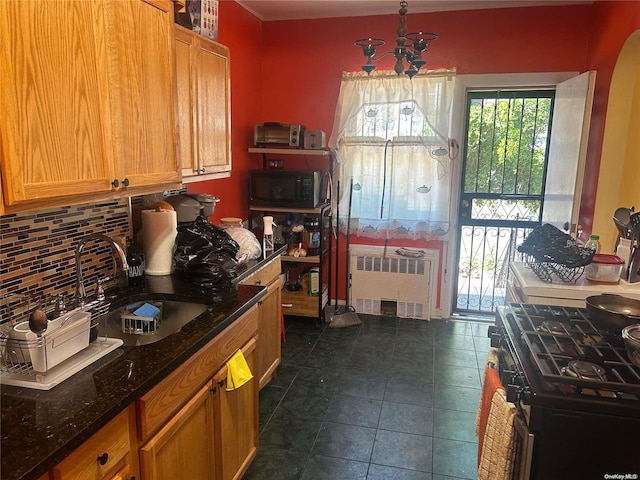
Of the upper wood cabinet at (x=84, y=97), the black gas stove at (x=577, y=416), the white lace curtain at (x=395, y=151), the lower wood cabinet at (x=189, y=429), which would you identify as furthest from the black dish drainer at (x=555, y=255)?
the upper wood cabinet at (x=84, y=97)

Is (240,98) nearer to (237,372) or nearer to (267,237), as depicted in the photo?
(267,237)

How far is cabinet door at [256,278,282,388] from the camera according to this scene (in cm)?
276

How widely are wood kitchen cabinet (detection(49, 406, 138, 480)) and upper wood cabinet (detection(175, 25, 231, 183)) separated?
1.28 m

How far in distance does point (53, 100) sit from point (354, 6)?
2996 millimetres

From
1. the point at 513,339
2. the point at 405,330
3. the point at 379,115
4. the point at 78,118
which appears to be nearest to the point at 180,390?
the point at 78,118

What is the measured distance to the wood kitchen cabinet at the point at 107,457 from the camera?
106cm

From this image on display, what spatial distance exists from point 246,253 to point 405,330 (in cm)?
187

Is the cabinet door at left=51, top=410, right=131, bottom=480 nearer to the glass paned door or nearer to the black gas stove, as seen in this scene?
the black gas stove

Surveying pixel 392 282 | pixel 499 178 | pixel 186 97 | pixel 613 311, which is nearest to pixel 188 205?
pixel 186 97

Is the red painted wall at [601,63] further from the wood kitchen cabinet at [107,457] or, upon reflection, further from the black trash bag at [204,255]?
the wood kitchen cabinet at [107,457]

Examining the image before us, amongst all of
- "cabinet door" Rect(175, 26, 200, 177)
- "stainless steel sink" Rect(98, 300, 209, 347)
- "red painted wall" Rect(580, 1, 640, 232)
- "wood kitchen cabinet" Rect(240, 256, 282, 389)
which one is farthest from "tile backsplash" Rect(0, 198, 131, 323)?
"red painted wall" Rect(580, 1, 640, 232)

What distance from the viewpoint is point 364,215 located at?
4.15 m

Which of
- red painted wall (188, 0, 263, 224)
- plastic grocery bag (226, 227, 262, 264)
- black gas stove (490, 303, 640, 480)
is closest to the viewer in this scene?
black gas stove (490, 303, 640, 480)

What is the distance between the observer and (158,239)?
2.25 meters
